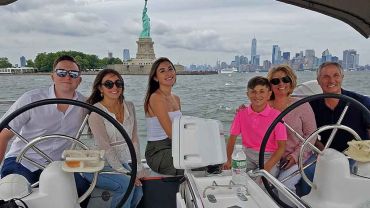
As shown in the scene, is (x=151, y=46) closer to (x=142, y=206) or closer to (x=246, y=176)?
(x=142, y=206)

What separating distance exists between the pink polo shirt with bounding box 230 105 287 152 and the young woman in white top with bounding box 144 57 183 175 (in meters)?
0.38

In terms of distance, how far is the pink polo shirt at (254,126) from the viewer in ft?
6.53

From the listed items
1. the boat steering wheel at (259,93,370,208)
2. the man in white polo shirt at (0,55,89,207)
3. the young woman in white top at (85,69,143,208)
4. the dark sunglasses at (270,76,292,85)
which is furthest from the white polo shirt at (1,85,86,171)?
the dark sunglasses at (270,76,292,85)

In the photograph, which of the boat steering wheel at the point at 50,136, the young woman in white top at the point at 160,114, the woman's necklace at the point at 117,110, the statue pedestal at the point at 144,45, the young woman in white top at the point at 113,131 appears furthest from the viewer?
the statue pedestal at the point at 144,45

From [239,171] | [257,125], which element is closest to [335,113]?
[257,125]

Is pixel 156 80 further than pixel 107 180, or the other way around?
pixel 156 80

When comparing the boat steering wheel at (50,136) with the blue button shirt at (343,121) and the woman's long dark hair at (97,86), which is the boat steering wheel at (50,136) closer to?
the woman's long dark hair at (97,86)

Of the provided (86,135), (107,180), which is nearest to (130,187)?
(107,180)

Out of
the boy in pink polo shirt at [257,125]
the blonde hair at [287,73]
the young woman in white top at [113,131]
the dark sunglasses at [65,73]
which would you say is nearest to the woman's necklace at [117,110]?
the young woman in white top at [113,131]

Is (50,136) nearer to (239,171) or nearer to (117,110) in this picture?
(117,110)

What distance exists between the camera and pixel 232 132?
6.89 ft

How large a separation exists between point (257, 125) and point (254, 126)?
18mm

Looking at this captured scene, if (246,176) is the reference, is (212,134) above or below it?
above

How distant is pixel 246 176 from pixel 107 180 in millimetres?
648
